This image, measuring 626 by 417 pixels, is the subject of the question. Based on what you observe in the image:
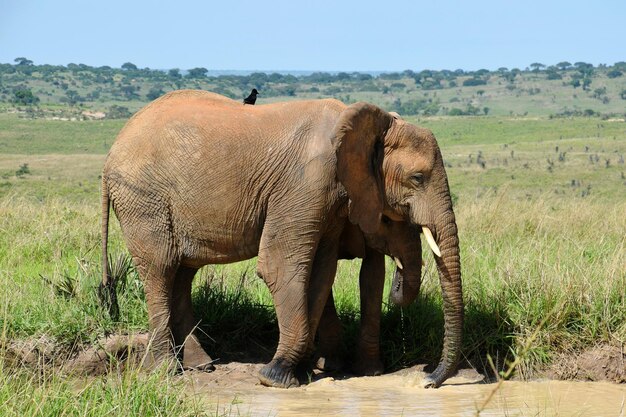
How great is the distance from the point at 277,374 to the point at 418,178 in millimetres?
1667

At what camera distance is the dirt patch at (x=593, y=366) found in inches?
310

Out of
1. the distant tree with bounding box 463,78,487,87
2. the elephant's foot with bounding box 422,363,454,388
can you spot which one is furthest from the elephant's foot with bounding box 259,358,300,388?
the distant tree with bounding box 463,78,487,87

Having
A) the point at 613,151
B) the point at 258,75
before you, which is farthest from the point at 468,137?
the point at 258,75

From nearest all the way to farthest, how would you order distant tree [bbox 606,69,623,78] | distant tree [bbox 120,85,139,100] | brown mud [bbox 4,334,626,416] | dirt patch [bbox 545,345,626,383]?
brown mud [bbox 4,334,626,416]
dirt patch [bbox 545,345,626,383]
distant tree [bbox 120,85,139,100]
distant tree [bbox 606,69,623,78]

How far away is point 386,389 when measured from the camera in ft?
24.9

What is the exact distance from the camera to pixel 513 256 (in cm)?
912

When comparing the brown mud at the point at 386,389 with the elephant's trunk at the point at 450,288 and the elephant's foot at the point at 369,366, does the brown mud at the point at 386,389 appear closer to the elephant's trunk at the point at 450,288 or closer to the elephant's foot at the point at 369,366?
the elephant's foot at the point at 369,366

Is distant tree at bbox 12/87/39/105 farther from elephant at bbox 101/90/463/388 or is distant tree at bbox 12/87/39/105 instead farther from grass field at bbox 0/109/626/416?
elephant at bbox 101/90/463/388

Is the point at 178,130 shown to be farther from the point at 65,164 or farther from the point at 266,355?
the point at 65,164

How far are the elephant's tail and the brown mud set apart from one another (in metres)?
0.29

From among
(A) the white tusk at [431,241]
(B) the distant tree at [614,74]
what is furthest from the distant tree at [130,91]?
(A) the white tusk at [431,241]

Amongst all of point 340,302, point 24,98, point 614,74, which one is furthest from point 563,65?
point 340,302

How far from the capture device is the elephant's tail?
8062mm

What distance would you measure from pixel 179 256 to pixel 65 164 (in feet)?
98.7
